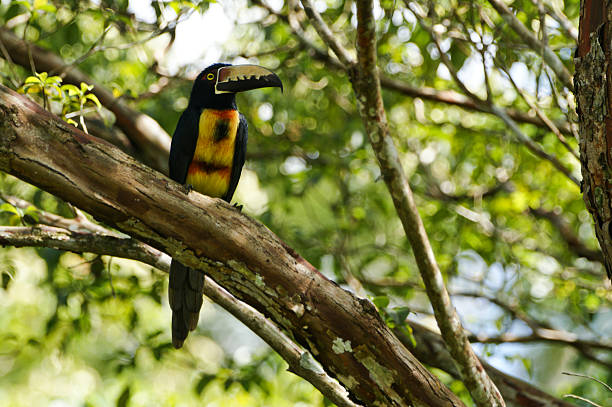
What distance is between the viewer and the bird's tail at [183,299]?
367cm

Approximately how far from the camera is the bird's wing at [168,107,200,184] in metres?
4.31

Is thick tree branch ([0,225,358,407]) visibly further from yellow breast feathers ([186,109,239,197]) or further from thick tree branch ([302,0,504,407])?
yellow breast feathers ([186,109,239,197])

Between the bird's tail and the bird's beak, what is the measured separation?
50.7 inches

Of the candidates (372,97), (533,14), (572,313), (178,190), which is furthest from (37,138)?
(572,313)

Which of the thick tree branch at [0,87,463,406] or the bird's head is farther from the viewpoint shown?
the bird's head

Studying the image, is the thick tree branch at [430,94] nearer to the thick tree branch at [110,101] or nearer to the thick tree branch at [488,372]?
the thick tree branch at [110,101]

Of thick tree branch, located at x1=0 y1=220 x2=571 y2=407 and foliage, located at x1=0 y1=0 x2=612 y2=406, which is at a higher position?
foliage, located at x1=0 y1=0 x2=612 y2=406

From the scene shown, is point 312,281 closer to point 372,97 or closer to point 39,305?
point 372,97

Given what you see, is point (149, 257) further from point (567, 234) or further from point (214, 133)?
point (567, 234)

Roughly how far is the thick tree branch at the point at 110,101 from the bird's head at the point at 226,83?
98 centimetres

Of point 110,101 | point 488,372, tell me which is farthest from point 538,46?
point 110,101

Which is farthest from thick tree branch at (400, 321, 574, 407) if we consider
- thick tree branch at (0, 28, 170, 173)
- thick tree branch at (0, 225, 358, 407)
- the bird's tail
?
thick tree branch at (0, 28, 170, 173)

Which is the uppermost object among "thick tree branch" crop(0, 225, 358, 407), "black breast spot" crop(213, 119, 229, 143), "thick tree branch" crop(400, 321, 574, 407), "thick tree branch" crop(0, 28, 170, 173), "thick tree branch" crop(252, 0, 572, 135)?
"thick tree branch" crop(252, 0, 572, 135)

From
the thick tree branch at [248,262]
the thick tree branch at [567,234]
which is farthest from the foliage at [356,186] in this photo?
the thick tree branch at [248,262]
